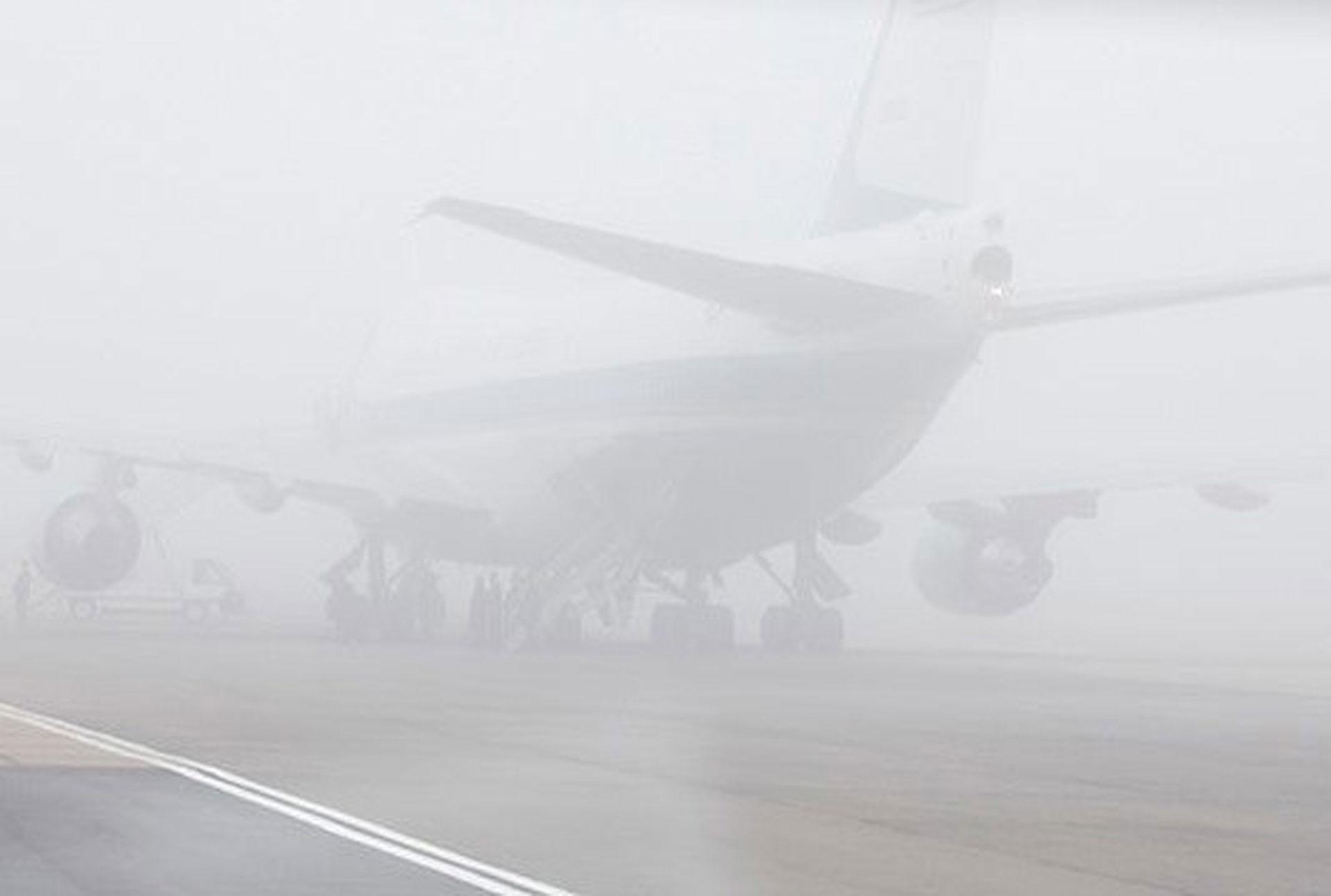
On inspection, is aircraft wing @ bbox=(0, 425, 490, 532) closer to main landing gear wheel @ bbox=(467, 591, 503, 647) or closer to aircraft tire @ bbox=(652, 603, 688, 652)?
main landing gear wheel @ bbox=(467, 591, 503, 647)

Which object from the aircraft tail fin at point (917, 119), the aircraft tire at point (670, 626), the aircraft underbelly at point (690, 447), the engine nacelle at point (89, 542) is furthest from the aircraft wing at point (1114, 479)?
the engine nacelle at point (89, 542)

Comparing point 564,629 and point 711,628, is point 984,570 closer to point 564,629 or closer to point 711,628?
point 711,628

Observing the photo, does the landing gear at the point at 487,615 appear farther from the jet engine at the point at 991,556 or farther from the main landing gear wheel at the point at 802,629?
the jet engine at the point at 991,556

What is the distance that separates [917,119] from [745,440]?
6932 mm

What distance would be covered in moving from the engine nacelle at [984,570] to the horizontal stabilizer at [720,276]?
31.9 feet

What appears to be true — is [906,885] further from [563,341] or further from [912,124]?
[563,341]

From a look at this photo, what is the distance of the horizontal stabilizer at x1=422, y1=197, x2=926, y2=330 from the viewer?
120ft

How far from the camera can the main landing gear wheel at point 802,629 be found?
53438 mm

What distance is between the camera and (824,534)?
187ft

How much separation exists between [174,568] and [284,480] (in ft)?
129

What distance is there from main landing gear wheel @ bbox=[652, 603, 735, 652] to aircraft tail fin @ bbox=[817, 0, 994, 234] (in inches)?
335

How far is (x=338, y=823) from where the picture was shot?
1806 centimetres

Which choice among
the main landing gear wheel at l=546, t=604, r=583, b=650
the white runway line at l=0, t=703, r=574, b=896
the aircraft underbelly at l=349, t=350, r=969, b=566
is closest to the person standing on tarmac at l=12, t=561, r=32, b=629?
the aircraft underbelly at l=349, t=350, r=969, b=566

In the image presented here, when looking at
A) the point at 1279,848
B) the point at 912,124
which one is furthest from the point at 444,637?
the point at 1279,848
